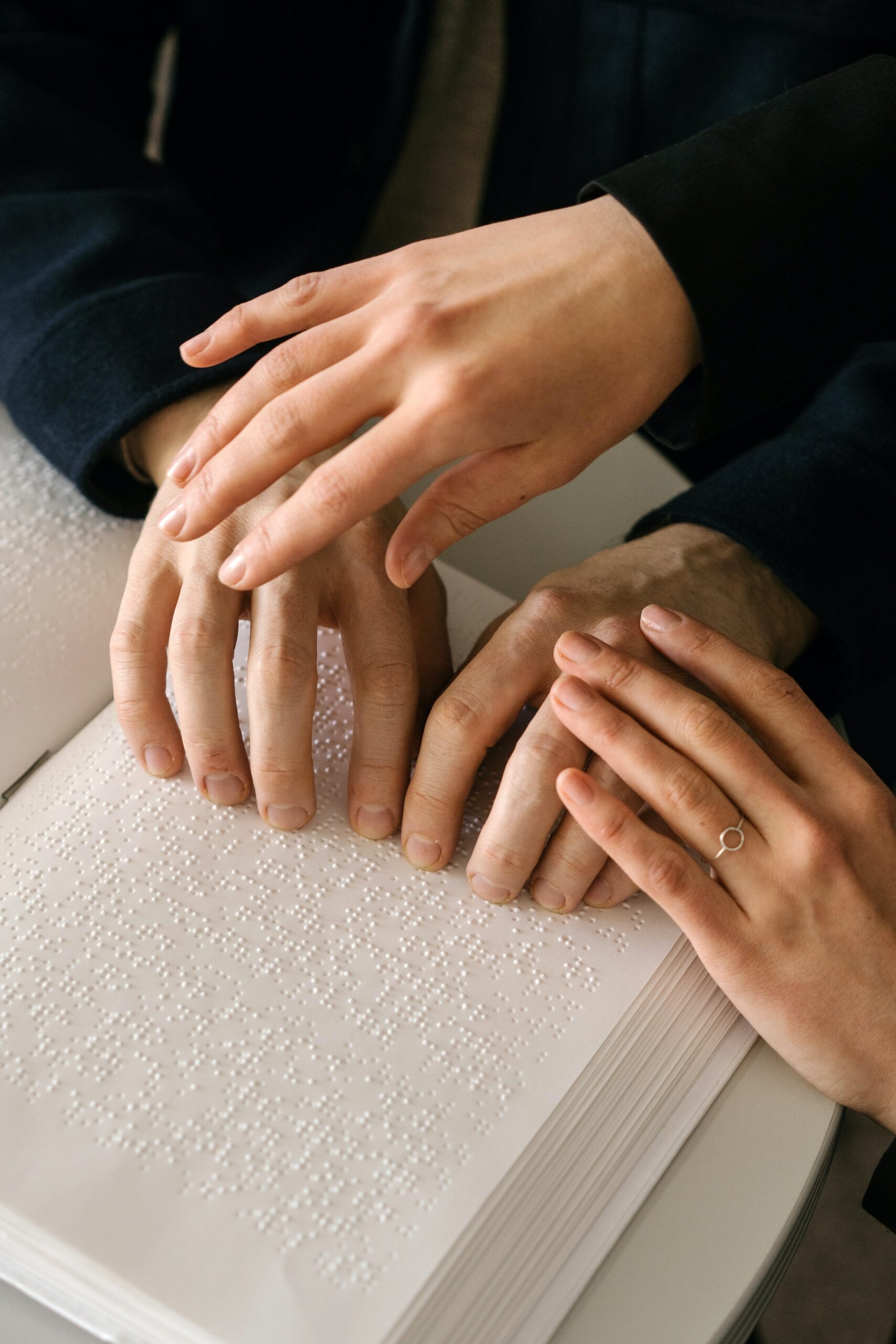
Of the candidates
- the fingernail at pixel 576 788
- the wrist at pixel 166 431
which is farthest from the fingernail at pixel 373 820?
→ the wrist at pixel 166 431

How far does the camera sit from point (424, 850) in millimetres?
583

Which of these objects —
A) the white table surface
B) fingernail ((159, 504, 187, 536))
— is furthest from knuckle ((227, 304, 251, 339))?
the white table surface

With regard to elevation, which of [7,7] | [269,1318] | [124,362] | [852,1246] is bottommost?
[852,1246]

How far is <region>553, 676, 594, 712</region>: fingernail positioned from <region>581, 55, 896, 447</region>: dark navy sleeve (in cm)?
19

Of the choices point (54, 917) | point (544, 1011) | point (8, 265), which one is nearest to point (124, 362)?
point (8, 265)

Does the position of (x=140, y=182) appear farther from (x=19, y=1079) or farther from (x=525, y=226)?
(x=19, y=1079)

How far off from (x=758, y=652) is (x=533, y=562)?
24 cm

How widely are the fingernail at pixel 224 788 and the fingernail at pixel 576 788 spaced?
0.63 ft

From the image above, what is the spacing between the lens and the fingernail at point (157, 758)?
60 centimetres

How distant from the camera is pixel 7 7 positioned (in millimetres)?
958

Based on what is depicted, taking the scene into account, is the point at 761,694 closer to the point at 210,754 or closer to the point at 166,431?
the point at 210,754

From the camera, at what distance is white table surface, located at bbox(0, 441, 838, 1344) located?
0.44 metres

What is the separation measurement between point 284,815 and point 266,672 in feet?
0.28

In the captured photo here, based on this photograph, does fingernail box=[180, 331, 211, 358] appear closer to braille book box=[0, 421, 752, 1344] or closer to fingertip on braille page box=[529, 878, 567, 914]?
braille book box=[0, 421, 752, 1344]
